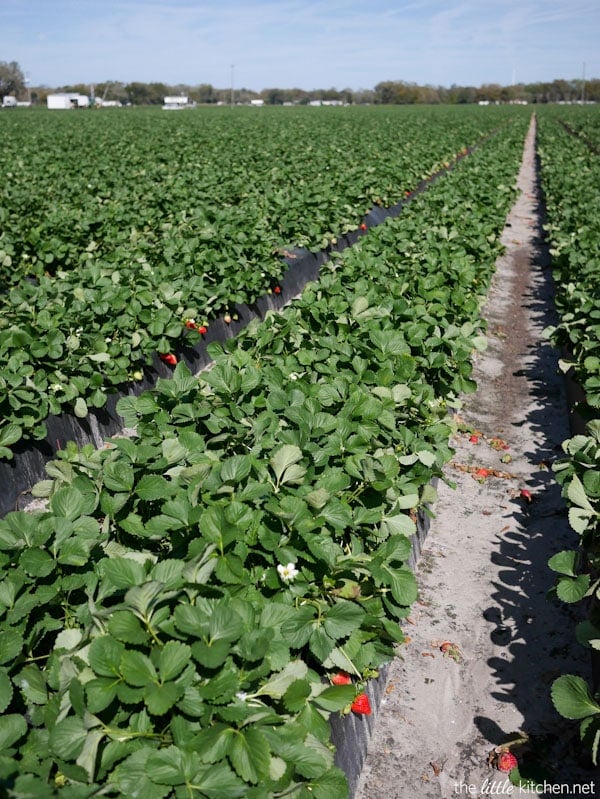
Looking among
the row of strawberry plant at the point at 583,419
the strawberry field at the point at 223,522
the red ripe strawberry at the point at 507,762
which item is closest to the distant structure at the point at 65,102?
the row of strawberry plant at the point at 583,419

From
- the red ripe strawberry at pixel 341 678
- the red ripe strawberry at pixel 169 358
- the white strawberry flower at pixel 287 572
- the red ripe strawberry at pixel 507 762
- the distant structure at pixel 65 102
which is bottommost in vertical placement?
the red ripe strawberry at pixel 507 762

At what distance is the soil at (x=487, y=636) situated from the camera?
303 centimetres

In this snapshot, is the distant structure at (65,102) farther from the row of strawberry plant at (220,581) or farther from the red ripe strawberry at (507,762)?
the red ripe strawberry at (507,762)

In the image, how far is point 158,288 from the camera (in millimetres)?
6418

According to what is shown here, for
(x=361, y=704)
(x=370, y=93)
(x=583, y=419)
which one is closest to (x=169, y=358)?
(x=583, y=419)

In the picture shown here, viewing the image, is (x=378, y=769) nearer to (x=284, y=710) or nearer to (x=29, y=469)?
(x=284, y=710)

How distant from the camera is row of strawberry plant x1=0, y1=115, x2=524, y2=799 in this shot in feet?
5.92

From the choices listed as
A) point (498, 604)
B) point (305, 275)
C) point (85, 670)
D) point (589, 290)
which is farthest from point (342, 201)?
point (85, 670)

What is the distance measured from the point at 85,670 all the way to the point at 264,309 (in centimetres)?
747

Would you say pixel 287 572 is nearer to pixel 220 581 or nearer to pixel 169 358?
pixel 220 581

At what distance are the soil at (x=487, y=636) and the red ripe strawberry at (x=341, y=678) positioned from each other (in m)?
0.29

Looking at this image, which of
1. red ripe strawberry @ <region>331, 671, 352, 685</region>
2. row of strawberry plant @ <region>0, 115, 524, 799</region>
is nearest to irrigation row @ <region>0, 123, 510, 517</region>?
row of strawberry plant @ <region>0, 115, 524, 799</region>

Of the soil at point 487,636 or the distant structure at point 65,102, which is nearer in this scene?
the soil at point 487,636

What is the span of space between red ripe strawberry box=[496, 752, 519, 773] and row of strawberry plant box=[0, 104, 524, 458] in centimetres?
295
